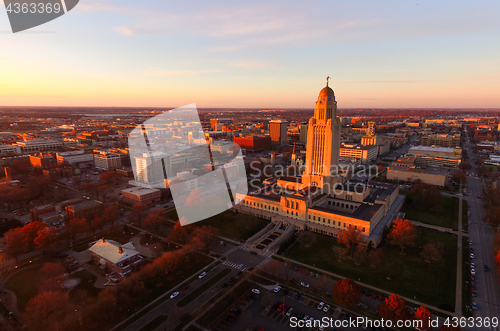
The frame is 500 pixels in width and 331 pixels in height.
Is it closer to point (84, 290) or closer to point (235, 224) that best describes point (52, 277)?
point (84, 290)

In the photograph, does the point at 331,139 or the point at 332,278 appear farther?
the point at 331,139

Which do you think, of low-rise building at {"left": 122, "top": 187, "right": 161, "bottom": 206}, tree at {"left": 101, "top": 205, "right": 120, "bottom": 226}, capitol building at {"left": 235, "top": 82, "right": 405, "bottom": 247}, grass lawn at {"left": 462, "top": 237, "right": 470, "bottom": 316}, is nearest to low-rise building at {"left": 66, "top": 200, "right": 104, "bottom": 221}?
tree at {"left": 101, "top": 205, "right": 120, "bottom": 226}

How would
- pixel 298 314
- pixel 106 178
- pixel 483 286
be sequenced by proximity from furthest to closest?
pixel 106 178 → pixel 483 286 → pixel 298 314

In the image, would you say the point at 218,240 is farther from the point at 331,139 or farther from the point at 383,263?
the point at 331,139

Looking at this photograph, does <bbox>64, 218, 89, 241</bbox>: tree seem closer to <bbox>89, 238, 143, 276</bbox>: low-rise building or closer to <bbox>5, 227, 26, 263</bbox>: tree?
<bbox>5, 227, 26, 263</bbox>: tree

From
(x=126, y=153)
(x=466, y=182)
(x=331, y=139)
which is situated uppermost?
(x=331, y=139)

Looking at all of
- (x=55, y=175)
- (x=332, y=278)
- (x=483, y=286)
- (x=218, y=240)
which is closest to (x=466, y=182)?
(x=483, y=286)

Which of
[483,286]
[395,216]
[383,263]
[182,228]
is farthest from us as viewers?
[395,216]
